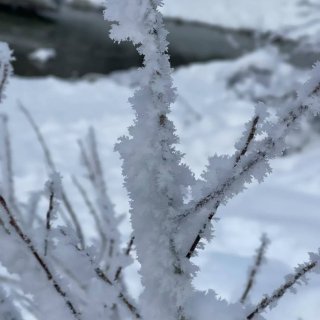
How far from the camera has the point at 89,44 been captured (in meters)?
10.5

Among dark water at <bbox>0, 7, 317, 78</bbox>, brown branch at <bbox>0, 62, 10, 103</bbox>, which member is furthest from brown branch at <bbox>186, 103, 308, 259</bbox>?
dark water at <bbox>0, 7, 317, 78</bbox>

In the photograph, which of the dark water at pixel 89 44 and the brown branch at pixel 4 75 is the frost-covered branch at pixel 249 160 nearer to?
the brown branch at pixel 4 75

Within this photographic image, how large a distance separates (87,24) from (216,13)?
2718 mm

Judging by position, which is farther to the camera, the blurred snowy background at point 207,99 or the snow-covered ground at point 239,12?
the snow-covered ground at point 239,12

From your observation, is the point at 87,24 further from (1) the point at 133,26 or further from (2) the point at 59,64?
(1) the point at 133,26

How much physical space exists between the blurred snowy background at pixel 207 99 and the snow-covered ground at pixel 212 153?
0.03 ft

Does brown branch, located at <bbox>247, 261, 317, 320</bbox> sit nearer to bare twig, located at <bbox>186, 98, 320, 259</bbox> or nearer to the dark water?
bare twig, located at <bbox>186, 98, 320, 259</bbox>

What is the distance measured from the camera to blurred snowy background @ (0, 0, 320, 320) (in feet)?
9.93

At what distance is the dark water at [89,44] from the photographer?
9320 mm

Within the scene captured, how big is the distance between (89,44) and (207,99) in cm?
395

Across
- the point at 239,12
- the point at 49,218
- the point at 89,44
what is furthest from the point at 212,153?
the point at 239,12

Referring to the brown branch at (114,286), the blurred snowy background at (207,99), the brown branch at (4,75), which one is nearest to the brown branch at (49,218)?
the brown branch at (114,286)

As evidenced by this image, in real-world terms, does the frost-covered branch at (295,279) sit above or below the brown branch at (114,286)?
above

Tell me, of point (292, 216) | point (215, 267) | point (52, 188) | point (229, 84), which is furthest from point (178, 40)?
point (52, 188)
